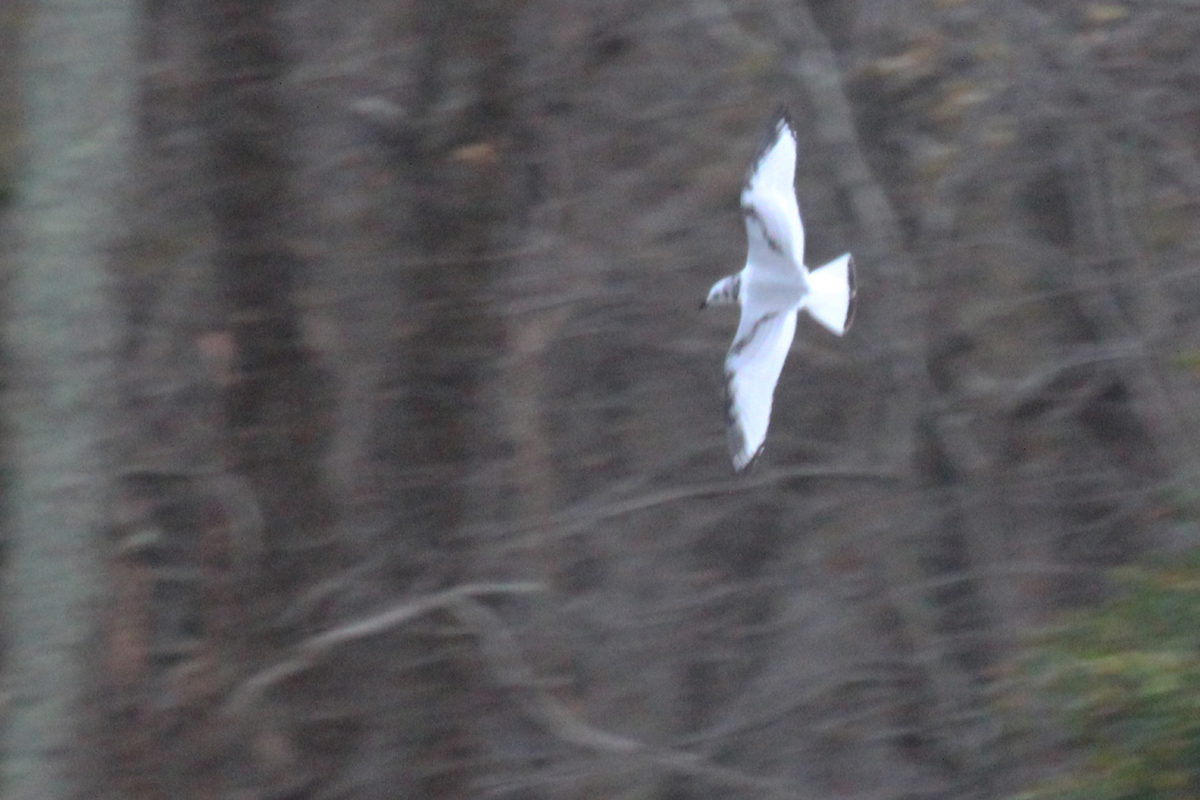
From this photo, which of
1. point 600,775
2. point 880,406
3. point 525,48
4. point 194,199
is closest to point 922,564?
point 880,406

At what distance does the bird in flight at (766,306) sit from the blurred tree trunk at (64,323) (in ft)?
4.73

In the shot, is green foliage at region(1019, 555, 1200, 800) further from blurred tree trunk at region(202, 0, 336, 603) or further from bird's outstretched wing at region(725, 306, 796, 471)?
blurred tree trunk at region(202, 0, 336, 603)

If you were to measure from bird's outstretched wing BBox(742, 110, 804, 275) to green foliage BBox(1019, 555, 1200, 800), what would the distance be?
103 cm

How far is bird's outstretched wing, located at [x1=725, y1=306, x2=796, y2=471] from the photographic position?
2533 millimetres

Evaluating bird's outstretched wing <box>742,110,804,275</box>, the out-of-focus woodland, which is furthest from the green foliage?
bird's outstretched wing <box>742,110,804,275</box>

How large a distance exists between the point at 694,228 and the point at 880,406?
2.55 feet

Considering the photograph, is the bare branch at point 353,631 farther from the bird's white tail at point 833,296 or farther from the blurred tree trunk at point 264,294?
the bird's white tail at point 833,296

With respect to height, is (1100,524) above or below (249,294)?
below

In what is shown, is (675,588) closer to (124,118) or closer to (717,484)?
(717,484)

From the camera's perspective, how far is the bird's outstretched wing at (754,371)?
8.31 feet

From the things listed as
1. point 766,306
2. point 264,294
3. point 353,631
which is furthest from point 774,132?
point 353,631

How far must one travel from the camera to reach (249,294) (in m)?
4.52

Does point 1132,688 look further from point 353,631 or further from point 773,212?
point 353,631

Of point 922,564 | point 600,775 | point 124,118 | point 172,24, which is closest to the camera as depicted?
point 124,118
